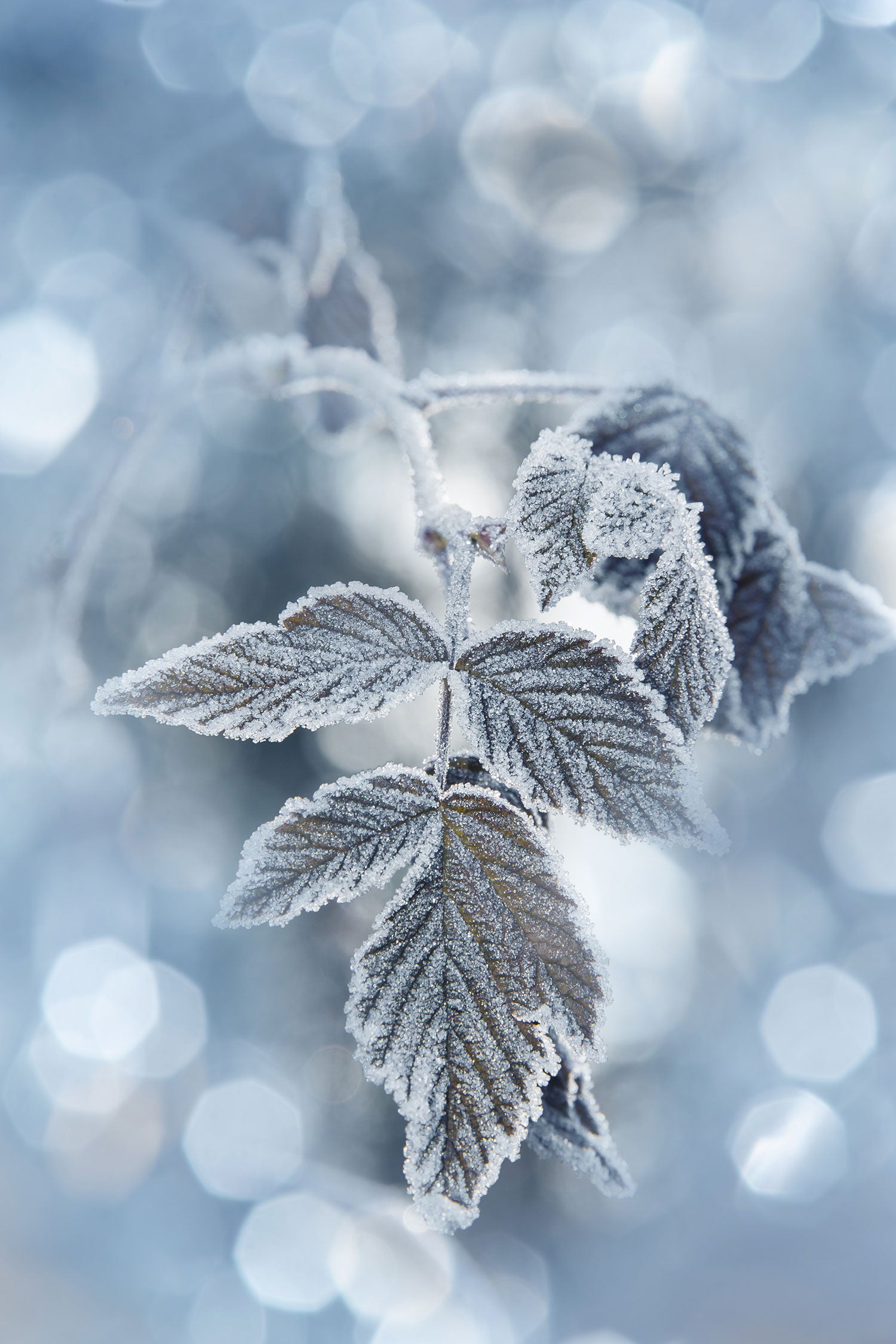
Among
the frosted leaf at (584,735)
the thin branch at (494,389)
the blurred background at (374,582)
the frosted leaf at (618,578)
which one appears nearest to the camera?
the frosted leaf at (584,735)

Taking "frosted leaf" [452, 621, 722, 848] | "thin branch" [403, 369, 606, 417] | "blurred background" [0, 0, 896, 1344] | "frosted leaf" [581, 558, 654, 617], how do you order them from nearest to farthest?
1. "frosted leaf" [452, 621, 722, 848]
2. "frosted leaf" [581, 558, 654, 617]
3. "thin branch" [403, 369, 606, 417]
4. "blurred background" [0, 0, 896, 1344]

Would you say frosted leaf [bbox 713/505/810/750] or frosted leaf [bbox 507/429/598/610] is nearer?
frosted leaf [bbox 507/429/598/610]

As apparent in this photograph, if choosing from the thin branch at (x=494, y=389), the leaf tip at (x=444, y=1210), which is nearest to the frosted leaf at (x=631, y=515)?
the thin branch at (x=494, y=389)

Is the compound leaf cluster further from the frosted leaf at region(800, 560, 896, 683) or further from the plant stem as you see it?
the frosted leaf at region(800, 560, 896, 683)

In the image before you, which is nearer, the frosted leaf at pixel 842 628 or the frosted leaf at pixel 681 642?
the frosted leaf at pixel 681 642

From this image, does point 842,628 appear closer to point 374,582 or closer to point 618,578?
point 618,578

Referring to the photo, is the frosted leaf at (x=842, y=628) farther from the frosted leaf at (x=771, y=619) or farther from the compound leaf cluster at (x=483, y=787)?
the compound leaf cluster at (x=483, y=787)

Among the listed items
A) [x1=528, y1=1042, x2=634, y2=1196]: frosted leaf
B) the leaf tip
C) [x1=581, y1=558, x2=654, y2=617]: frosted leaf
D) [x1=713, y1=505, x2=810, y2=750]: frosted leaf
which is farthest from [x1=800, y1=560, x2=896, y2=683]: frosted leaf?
the leaf tip
